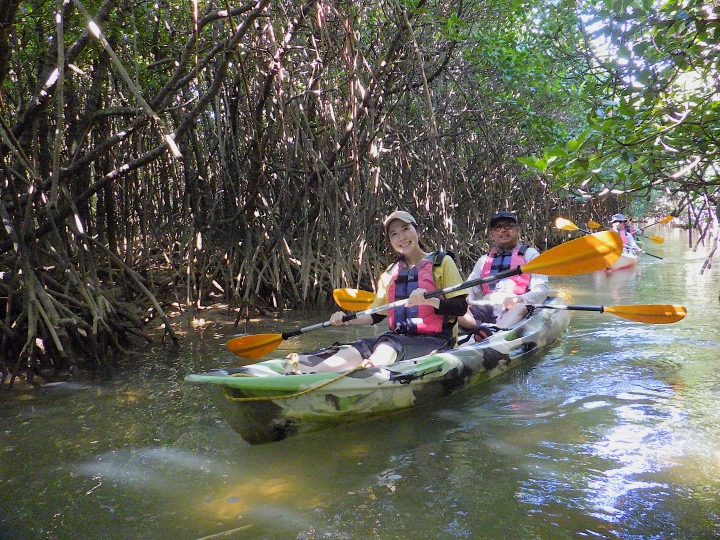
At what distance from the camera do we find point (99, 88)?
4195 millimetres

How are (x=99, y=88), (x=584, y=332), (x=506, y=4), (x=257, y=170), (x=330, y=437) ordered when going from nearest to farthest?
(x=330, y=437) < (x=99, y=88) < (x=257, y=170) < (x=584, y=332) < (x=506, y=4)

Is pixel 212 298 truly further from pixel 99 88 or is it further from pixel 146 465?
pixel 146 465

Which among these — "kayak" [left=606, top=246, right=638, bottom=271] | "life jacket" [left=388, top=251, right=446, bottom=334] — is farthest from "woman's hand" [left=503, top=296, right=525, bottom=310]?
"kayak" [left=606, top=246, right=638, bottom=271]

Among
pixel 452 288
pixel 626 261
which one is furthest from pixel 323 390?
pixel 626 261

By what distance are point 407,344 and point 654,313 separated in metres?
1.75

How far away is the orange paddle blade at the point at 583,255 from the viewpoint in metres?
3.43

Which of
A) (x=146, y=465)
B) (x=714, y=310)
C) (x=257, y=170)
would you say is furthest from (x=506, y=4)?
(x=146, y=465)

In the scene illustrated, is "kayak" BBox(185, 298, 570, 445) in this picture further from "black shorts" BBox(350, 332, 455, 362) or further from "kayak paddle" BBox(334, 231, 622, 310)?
"kayak paddle" BBox(334, 231, 622, 310)

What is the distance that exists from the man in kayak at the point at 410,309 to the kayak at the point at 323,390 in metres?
0.16

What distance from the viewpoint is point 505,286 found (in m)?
4.95

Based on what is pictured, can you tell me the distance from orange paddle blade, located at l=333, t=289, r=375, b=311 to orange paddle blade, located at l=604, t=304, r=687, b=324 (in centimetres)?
163

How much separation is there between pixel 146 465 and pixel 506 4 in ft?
19.1

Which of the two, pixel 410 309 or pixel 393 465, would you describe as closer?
pixel 393 465

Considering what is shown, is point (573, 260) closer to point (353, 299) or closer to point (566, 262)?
point (566, 262)
